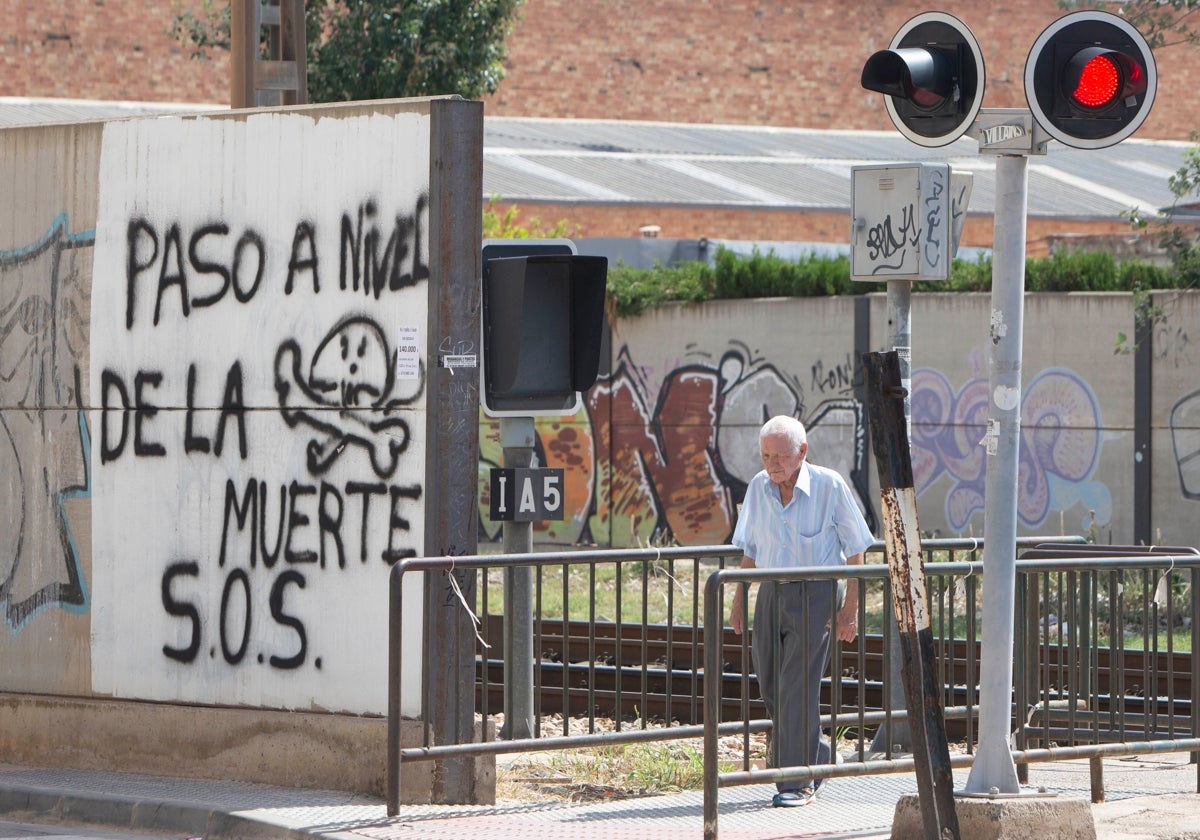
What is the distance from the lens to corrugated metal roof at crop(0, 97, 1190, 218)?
34.6m

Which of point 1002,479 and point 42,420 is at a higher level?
point 42,420

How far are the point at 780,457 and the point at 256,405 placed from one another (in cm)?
253

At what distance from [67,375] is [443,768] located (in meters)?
2.97

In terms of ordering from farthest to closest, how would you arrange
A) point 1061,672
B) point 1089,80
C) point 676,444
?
point 676,444
point 1061,672
point 1089,80

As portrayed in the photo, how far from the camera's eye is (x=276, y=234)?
8594 millimetres

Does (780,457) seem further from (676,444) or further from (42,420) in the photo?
(676,444)

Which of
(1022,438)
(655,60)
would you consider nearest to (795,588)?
(1022,438)

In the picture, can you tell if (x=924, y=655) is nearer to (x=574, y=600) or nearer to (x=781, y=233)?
(x=574, y=600)

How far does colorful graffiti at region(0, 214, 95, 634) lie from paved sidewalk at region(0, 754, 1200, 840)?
1.01m

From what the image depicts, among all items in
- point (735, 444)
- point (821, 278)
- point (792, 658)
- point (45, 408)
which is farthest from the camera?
point (735, 444)

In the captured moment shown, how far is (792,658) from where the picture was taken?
7445 millimetres

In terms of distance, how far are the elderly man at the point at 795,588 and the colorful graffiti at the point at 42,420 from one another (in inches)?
136

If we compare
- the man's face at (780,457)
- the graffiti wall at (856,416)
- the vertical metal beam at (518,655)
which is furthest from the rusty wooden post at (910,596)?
the graffiti wall at (856,416)

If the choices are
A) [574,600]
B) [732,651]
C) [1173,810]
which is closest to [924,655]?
[1173,810]
